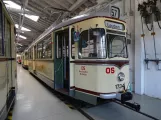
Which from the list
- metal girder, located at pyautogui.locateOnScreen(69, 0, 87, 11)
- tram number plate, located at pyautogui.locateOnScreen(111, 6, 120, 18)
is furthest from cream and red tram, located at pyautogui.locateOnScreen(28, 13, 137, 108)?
metal girder, located at pyautogui.locateOnScreen(69, 0, 87, 11)

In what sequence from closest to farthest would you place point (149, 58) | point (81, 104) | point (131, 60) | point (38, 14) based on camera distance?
point (81, 104) → point (149, 58) → point (131, 60) → point (38, 14)

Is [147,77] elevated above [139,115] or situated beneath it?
elevated above

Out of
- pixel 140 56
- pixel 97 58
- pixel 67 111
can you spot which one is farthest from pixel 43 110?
pixel 140 56

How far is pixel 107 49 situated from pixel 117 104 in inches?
69.2

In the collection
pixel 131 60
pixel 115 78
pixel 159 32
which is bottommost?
pixel 115 78

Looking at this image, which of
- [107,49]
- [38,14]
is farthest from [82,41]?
[38,14]

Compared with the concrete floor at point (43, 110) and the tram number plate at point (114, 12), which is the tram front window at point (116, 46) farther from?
the concrete floor at point (43, 110)

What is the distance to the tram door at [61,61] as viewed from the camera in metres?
4.52

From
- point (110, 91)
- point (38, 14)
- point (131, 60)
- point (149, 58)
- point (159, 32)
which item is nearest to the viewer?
point (110, 91)

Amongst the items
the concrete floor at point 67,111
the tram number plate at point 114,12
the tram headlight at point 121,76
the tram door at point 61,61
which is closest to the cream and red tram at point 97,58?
the tram headlight at point 121,76

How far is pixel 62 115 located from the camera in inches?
129

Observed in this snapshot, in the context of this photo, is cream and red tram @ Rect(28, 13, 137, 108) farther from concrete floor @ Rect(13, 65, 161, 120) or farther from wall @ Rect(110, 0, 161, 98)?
wall @ Rect(110, 0, 161, 98)

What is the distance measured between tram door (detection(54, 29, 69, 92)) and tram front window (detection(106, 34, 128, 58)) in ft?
5.30

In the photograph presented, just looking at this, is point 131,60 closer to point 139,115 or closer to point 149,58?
point 149,58
